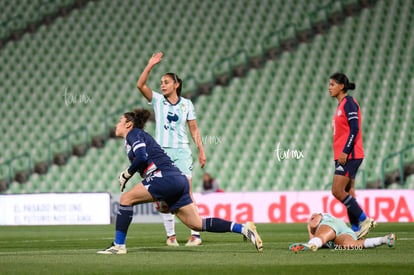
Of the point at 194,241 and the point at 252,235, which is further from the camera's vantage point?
the point at 194,241

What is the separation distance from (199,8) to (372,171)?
26.0 feet

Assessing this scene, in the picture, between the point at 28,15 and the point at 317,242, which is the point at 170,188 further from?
the point at 28,15

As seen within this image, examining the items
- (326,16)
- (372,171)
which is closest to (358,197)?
(372,171)

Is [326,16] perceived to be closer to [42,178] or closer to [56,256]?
[42,178]

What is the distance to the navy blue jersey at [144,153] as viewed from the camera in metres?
8.20

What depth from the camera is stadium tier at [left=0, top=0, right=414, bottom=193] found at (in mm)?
21125

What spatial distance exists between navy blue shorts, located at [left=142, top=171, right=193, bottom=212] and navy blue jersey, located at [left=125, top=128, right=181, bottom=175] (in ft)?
0.29

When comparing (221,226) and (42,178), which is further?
(42,178)

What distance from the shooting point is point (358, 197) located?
18156 mm

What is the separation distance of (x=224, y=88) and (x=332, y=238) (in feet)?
48.0

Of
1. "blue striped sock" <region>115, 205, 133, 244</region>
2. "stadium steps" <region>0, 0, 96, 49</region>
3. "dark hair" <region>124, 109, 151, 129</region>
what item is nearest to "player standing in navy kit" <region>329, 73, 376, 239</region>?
"dark hair" <region>124, 109, 151, 129</region>

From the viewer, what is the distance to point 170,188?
324 inches

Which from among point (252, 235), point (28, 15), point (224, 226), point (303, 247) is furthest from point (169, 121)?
point (28, 15)

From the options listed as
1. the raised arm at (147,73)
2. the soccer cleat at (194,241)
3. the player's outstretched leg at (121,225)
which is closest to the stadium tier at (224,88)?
the soccer cleat at (194,241)
